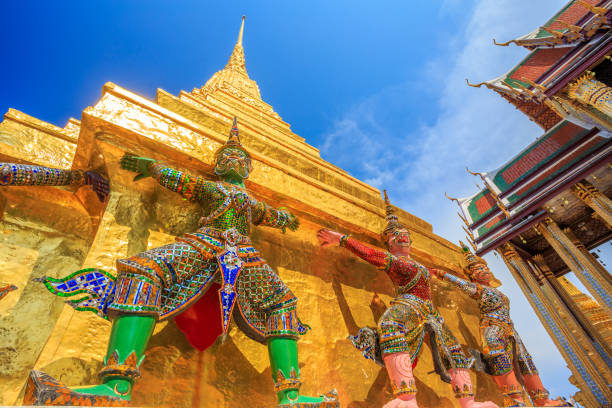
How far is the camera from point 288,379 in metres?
1.32

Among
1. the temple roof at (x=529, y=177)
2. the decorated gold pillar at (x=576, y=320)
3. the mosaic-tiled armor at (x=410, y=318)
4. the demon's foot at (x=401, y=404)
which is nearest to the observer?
the demon's foot at (x=401, y=404)

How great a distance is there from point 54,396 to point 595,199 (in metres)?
11.1

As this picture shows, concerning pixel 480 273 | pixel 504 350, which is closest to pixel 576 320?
pixel 480 273

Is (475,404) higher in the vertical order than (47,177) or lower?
lower

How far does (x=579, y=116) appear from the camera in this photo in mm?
9164

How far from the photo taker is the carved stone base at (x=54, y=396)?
2.85ft

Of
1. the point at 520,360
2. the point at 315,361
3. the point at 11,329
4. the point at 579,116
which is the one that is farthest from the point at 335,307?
the point at 579,116

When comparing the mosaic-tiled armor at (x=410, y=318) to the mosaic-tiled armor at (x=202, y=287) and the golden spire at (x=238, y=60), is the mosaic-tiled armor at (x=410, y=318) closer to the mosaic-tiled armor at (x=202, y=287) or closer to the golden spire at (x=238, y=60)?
the mosaic-tiled armor at (x=202, y=287)

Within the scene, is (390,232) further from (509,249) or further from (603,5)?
(603,5)

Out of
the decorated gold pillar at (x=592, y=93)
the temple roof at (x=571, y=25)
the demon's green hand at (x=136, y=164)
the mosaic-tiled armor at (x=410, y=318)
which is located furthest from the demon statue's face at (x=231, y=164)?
the temple roof at (x=571, y=25)

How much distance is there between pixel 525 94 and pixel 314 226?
12.2 m

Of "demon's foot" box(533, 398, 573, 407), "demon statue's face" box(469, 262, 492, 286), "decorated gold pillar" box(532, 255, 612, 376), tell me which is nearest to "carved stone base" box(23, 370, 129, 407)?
"demon's foot" box(533, 398, 573, 407)

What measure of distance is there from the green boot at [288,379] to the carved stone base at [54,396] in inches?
25.1

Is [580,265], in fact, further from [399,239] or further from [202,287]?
[202,287]
